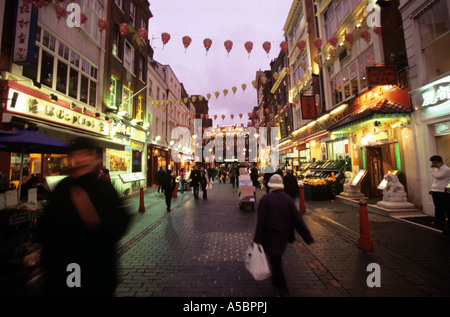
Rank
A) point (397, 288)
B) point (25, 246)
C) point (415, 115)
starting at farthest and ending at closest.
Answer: point (415, 115), point (25, 246), point (397, 288)

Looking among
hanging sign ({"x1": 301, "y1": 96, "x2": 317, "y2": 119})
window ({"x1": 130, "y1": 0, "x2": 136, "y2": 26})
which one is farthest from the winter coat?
window ({"x1": 130, "y1": 0, "x2": 136, "y2": 26})

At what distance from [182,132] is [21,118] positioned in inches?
939

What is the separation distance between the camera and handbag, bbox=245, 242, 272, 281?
2727 mm

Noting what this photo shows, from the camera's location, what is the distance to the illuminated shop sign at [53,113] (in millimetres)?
7406

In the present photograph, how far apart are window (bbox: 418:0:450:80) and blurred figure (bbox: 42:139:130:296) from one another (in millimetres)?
10321

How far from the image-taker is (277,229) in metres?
3.04

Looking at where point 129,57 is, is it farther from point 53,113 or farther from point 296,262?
point 296,262

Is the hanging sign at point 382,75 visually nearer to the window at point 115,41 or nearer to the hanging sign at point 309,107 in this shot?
the hanging sign at point 309,107

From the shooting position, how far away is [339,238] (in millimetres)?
5531

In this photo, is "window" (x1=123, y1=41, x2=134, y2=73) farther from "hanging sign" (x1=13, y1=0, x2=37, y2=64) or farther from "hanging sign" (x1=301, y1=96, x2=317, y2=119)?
"hanging sign" (x1=301, y1=96, x2=317, y2=119)

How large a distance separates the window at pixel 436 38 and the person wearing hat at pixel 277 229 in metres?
8.18

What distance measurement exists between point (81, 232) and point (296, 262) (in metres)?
3.84
